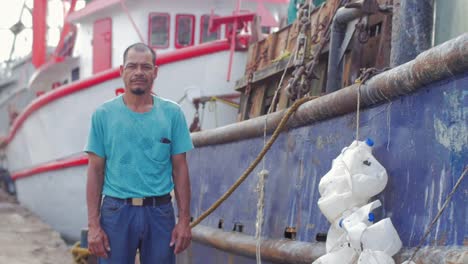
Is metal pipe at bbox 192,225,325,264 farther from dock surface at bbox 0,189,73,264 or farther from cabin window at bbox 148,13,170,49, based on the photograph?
cabin window at bbox 148,13,170,49

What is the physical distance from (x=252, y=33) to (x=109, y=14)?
8.80ft

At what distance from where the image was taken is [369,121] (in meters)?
4.03

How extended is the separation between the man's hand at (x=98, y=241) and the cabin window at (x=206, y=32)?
6862mm

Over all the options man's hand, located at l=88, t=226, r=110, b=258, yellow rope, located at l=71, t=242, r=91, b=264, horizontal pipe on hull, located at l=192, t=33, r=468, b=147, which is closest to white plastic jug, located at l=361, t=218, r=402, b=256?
horizontal pipe on hull, located at l=192, t=33, r=468, b=147

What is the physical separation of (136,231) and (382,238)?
129 centimetres

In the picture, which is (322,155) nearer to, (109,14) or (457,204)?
(457,204)

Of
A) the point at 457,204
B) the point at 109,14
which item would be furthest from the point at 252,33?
the point at 457,204

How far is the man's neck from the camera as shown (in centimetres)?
430

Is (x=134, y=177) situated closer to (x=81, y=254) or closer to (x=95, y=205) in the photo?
(x=95, y=205)

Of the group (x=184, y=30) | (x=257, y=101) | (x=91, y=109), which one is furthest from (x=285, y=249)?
(x=184, y=30)

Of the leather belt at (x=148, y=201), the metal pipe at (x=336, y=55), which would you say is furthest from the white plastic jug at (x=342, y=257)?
the metal pipe at (x=336, y=55)

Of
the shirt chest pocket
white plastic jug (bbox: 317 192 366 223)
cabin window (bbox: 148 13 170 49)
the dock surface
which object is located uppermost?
cabin window (bbox: 148 13 170 49)

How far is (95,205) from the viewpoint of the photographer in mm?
4223

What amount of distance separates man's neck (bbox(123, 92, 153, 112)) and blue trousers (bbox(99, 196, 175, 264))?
0.44 meters
